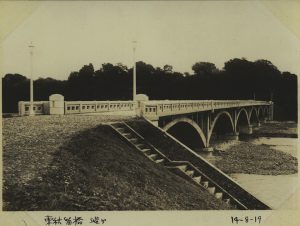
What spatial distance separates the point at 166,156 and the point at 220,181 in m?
1.94

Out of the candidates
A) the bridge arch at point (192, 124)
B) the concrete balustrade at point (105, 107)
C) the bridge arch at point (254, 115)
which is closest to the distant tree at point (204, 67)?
the concrete balustrade at point (105, 107)

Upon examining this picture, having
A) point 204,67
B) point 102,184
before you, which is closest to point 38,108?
point 102,184

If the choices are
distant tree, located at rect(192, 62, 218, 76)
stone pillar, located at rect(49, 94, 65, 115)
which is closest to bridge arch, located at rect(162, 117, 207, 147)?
distant tree, located at rect(192, 62, 218, 76)

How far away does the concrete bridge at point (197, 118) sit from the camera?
17.8 metres

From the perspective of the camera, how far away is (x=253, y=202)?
14.2 meters

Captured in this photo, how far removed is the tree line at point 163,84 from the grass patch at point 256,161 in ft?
8.49

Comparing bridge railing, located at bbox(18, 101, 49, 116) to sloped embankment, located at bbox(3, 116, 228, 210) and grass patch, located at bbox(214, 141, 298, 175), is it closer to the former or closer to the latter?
sloped embankment, located at bbox(3, 116, 228, 210)

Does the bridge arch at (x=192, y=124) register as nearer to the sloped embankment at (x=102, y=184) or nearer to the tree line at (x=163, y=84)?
the tree line at (x=163, y=84)

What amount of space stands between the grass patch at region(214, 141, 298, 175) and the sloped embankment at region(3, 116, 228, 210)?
10.9 meters

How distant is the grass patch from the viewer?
2325cm

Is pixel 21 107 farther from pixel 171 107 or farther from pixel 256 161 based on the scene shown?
pixel 256 161

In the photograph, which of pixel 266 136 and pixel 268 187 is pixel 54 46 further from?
pixel 266 136

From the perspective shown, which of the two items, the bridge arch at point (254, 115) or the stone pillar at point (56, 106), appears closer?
the stone pillar at point (56, 106)
